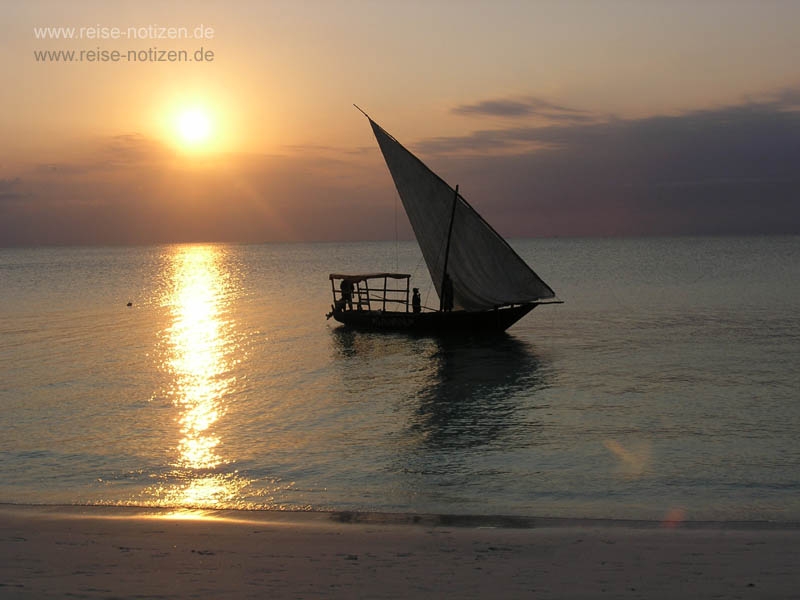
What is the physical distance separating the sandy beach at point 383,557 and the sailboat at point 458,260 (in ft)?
82.9

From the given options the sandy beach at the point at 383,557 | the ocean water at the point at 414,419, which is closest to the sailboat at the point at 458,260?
the ocean water at the point at 414,419

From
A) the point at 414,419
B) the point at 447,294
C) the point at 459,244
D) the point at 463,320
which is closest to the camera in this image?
the point at 414,419

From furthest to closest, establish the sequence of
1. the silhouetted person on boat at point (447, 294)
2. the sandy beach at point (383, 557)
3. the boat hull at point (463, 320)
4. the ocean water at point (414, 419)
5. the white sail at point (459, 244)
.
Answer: the silhouetted person on boat at point (447, 294) → the boat hull at point (463, 320) → the white sail at point (459, 244) → the ocean water at point (414, 419) → the sandy beach at point (383, 557)

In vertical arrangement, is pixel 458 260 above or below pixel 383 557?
above

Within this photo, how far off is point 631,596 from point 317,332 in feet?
117

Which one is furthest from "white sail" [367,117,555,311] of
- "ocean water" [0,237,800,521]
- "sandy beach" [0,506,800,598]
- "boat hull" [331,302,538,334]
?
"sandy beach" [0,506,800,598]

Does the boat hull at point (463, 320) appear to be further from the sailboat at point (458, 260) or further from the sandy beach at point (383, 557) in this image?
the sandy beach at point (383, 557)

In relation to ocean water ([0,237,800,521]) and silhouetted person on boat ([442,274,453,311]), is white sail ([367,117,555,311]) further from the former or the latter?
ocean water ([0,237,800,521])

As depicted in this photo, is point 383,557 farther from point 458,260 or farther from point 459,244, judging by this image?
point 458,260

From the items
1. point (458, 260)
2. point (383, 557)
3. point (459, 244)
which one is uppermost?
point (459, 244)

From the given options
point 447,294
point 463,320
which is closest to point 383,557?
point 463,320

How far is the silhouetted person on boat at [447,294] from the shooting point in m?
37.7

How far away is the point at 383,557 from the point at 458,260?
28.3 meters

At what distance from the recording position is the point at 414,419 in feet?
67.7
